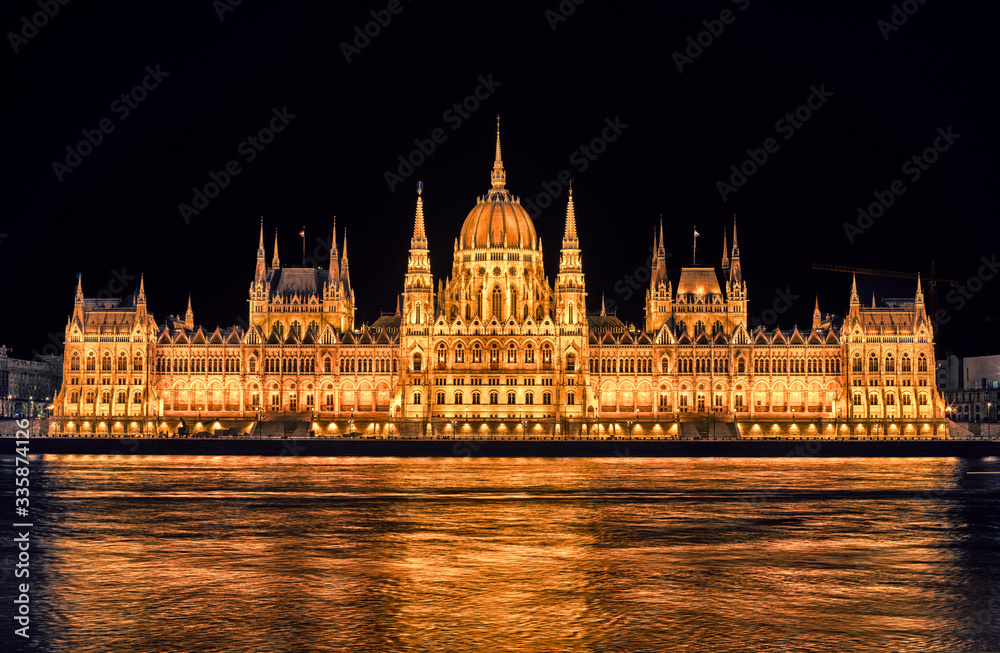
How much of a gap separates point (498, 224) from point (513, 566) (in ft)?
365

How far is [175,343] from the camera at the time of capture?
5728 inches

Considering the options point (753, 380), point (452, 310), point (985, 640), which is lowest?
point (985, 640)

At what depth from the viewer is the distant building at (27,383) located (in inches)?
6363

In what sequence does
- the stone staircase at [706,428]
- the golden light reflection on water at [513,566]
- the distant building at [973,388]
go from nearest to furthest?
the golden light reflection on water at [513,566] → the stone staircase at [706,428] → the distant building at [973,388]

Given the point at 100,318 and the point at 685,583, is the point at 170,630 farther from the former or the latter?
the point at 100,318

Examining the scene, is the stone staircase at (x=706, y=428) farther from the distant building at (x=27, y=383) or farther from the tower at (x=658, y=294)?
the distant building at (x=27, y=383)

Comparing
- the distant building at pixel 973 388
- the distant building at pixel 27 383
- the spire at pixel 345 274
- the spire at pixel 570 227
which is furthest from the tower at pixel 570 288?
the distant building at pixel 27 383

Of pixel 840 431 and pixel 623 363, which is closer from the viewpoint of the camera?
pixel 840 431

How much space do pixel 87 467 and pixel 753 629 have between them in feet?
235

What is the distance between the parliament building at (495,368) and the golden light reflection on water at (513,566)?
6276 centimetres

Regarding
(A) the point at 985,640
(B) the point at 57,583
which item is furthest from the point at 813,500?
(B) the point at 57,583

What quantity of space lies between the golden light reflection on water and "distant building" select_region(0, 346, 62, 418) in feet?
306

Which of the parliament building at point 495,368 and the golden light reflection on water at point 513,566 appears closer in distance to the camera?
the golden light reflection on water at point 513,566

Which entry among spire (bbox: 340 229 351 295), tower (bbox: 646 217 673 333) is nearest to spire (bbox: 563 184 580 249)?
tower (bbox: 646 217 673 333)
